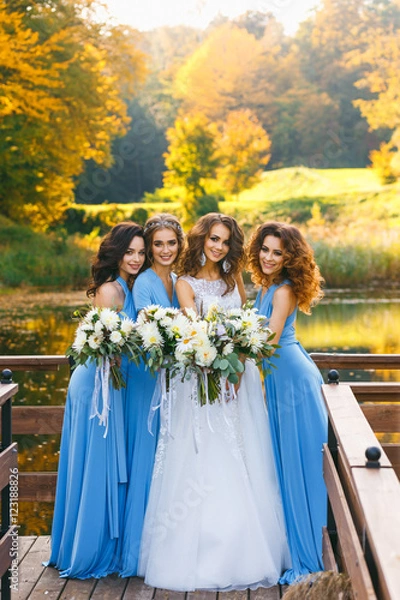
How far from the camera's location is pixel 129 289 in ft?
11.8

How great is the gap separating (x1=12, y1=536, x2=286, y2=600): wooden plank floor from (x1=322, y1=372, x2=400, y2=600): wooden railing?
65cm

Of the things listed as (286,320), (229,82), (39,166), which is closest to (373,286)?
(229,82)

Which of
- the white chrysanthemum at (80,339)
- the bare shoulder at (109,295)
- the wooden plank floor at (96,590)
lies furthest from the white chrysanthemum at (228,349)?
the wooden plank floor at (96,590)

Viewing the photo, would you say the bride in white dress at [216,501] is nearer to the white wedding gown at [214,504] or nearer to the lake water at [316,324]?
the white wedding gown at [214,504]

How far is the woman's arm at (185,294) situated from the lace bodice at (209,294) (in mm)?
19

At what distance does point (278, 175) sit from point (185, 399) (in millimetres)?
11942

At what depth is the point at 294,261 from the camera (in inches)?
136

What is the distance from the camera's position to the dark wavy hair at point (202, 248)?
3506 millimetres

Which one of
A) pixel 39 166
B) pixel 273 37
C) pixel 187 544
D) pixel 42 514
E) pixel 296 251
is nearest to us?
pixel 187 544

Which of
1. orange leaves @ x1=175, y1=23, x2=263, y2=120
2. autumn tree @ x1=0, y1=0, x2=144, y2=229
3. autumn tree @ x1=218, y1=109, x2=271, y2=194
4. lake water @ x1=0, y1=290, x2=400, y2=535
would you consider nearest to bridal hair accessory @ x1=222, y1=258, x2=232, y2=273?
lake water @ x1=0, y1=290, x2=400, y2=535

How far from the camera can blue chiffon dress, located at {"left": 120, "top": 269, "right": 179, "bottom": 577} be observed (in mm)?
3365

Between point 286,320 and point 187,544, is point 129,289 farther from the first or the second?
point 187,544

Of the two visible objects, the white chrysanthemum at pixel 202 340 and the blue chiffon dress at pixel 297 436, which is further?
the blue chiffon dress at pixel 297 436

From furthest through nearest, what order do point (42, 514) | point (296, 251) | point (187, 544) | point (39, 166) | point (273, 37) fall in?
point (273, 37) < point (39, 166) < point (42, 514) < point (296, 251) < point (187, 544)
